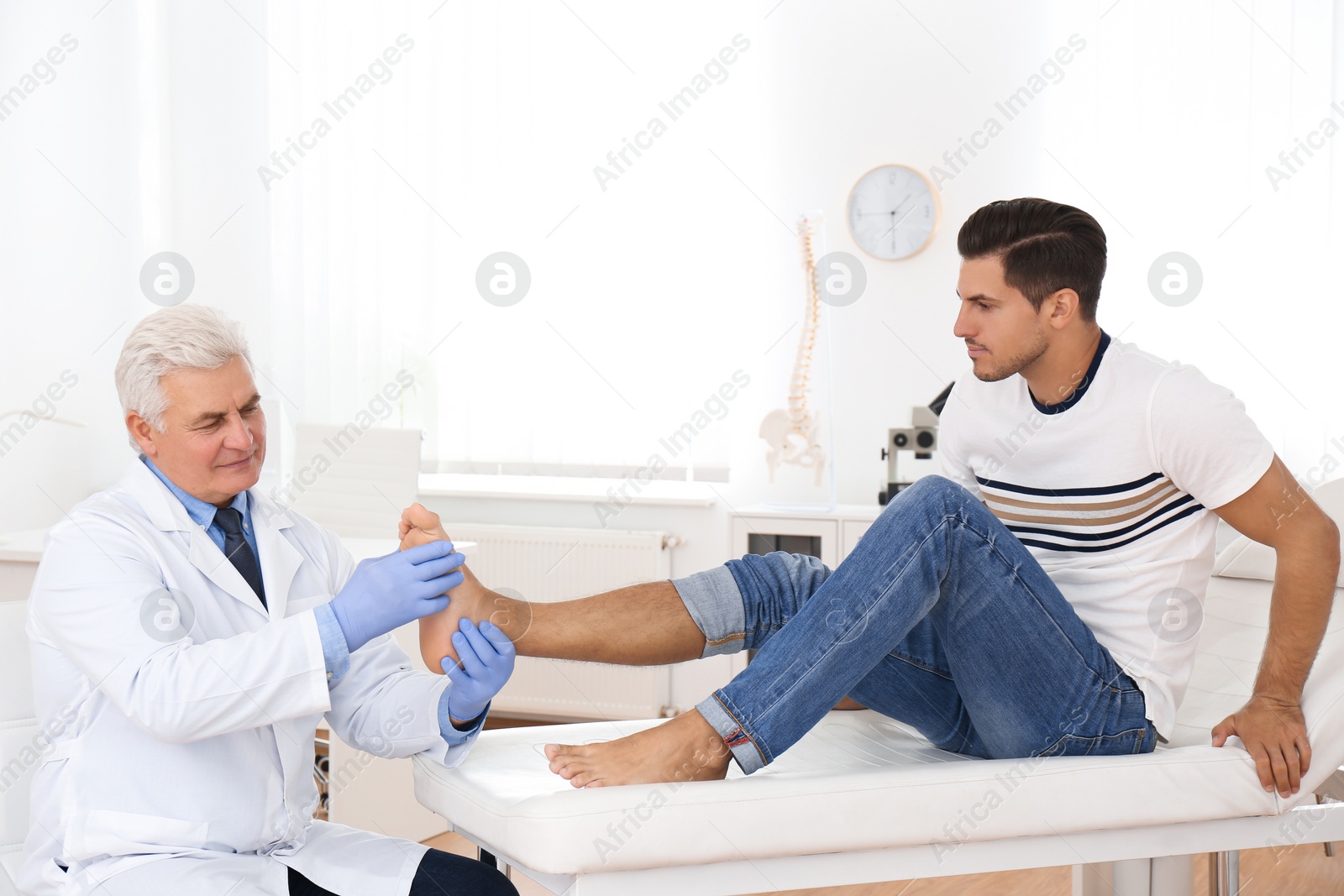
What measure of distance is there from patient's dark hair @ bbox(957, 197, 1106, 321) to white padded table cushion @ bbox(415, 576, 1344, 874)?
59 cm

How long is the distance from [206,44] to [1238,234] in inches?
135

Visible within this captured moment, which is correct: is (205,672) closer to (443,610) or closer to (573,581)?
(443,610)

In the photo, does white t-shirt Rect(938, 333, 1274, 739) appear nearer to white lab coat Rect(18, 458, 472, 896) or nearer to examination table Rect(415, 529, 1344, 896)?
examination table Rect(415, 529, 1344, 896)

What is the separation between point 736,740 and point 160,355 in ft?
2.58

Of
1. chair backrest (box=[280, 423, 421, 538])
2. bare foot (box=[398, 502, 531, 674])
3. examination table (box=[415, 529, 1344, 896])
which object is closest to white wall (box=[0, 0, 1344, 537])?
chair backrest (box=[280, 423, 421, 538])

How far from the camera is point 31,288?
3.37m

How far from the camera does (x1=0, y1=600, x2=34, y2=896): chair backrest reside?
47.8 inches

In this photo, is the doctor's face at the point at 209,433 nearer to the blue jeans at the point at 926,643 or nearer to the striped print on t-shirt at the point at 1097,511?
the blue jeans at the point at 926,643

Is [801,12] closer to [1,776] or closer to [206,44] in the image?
[206,44]

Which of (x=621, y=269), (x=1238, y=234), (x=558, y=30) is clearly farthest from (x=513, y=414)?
(x=1238, y=234)

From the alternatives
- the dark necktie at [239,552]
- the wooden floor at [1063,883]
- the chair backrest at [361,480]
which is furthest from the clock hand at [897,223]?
the dark necktie at [239,552]

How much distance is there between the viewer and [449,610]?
53.4 inches

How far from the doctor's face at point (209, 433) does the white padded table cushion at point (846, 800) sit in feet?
1.46

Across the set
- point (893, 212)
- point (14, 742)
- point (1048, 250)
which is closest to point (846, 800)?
point (1048, 250)
